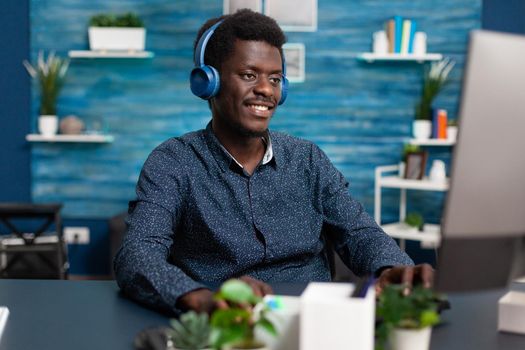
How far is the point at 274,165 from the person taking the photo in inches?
73.8

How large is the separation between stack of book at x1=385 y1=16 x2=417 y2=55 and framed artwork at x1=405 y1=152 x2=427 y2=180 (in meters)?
0.62

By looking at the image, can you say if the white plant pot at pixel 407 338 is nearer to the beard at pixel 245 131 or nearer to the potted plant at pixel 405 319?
the potted plant at pixel 405 319

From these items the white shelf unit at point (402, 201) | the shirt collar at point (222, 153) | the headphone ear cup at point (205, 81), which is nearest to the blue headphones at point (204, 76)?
the headphone ear cup at point (205, 81)

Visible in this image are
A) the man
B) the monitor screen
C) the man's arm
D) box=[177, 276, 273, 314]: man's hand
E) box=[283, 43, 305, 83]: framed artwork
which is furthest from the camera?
box=[283, 43, 305, 83]: framed artwork

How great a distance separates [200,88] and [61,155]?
313cm

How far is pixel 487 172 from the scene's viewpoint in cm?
81

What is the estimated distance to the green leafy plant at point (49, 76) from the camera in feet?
15.0

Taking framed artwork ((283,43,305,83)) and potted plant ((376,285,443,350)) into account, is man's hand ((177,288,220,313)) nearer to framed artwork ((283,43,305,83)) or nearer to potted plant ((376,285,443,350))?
potted plant ((376,285,443,350))

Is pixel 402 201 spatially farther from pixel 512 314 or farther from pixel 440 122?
pixel 512 314

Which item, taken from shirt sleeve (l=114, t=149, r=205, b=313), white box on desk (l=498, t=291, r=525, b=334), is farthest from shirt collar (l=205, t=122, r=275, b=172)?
white box on desk (l=498, t=291, r=525, b=334)

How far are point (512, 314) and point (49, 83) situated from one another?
12.7 feet

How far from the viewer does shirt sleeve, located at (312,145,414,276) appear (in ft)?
5.53

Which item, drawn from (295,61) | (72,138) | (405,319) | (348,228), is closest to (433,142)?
(295,61)

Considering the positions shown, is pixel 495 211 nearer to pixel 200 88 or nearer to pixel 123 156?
pixel 200 88
